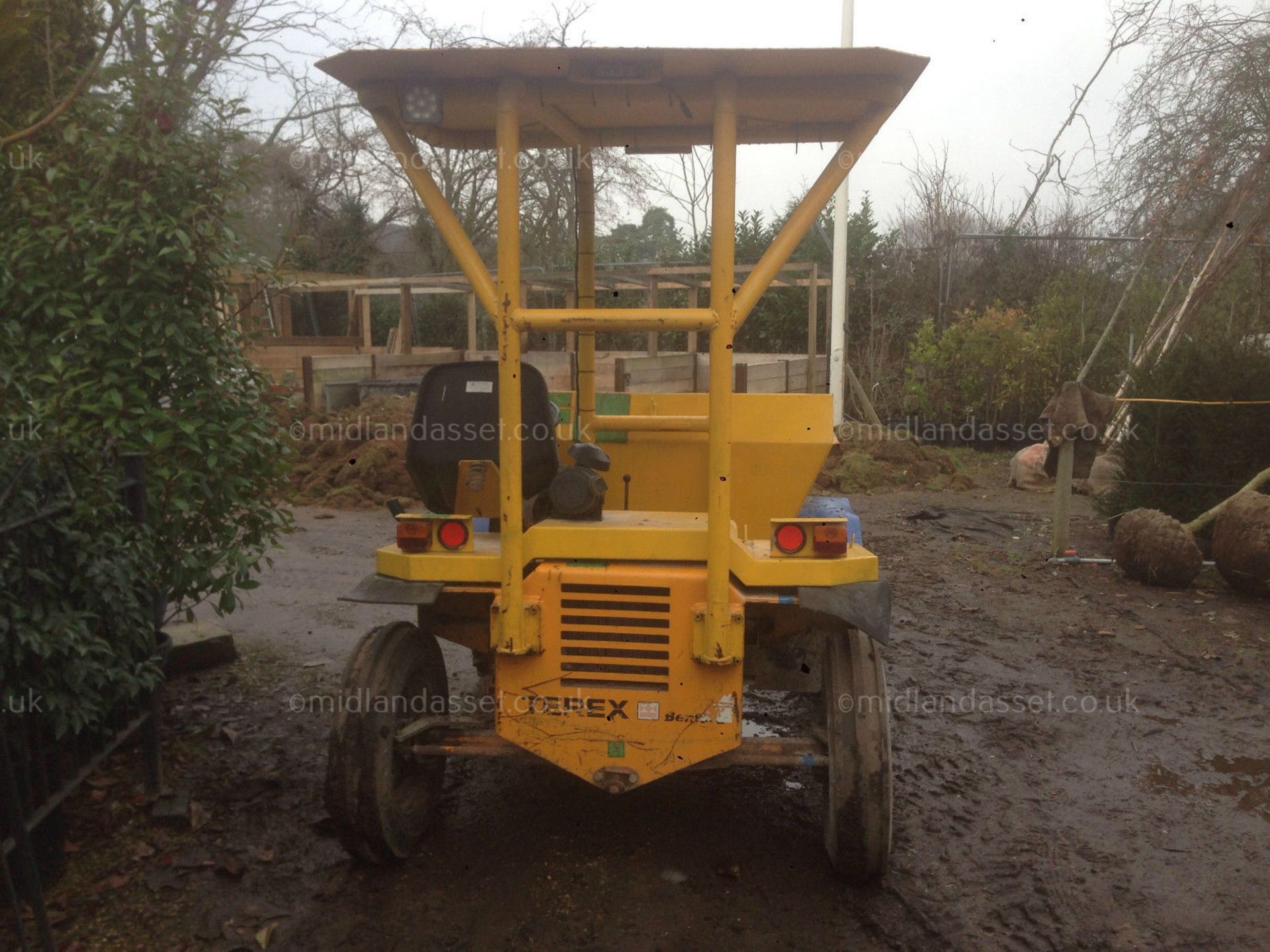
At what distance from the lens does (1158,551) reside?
765cm

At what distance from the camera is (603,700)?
11.3ft

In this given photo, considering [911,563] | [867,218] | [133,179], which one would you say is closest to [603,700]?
[133,179]

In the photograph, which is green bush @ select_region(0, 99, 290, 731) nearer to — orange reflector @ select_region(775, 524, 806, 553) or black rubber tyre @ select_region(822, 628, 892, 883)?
orange reflector @ select_region(775, 524, 806, 553)

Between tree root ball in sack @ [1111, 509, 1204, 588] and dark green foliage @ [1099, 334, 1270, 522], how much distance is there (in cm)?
97

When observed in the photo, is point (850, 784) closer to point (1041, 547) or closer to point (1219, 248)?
point (1041, 547)

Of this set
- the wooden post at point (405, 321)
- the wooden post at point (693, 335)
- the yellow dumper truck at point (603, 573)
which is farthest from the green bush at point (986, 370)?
the yellow dumper truck at point (603, 573)

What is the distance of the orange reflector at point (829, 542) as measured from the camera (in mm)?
3500

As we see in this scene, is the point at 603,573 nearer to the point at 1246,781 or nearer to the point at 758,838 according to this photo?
the point at 758,838

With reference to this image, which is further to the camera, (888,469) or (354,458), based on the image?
A: (888,469)

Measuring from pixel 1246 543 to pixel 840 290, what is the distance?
362 inches

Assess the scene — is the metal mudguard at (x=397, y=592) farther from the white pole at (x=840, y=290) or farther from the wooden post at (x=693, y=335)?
the white pole at (x=840, y=290)

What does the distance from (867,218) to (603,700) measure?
20932mm

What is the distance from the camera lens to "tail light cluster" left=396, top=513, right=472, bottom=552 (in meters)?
3.63

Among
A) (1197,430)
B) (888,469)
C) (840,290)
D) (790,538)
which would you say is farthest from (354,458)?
(790,538)
